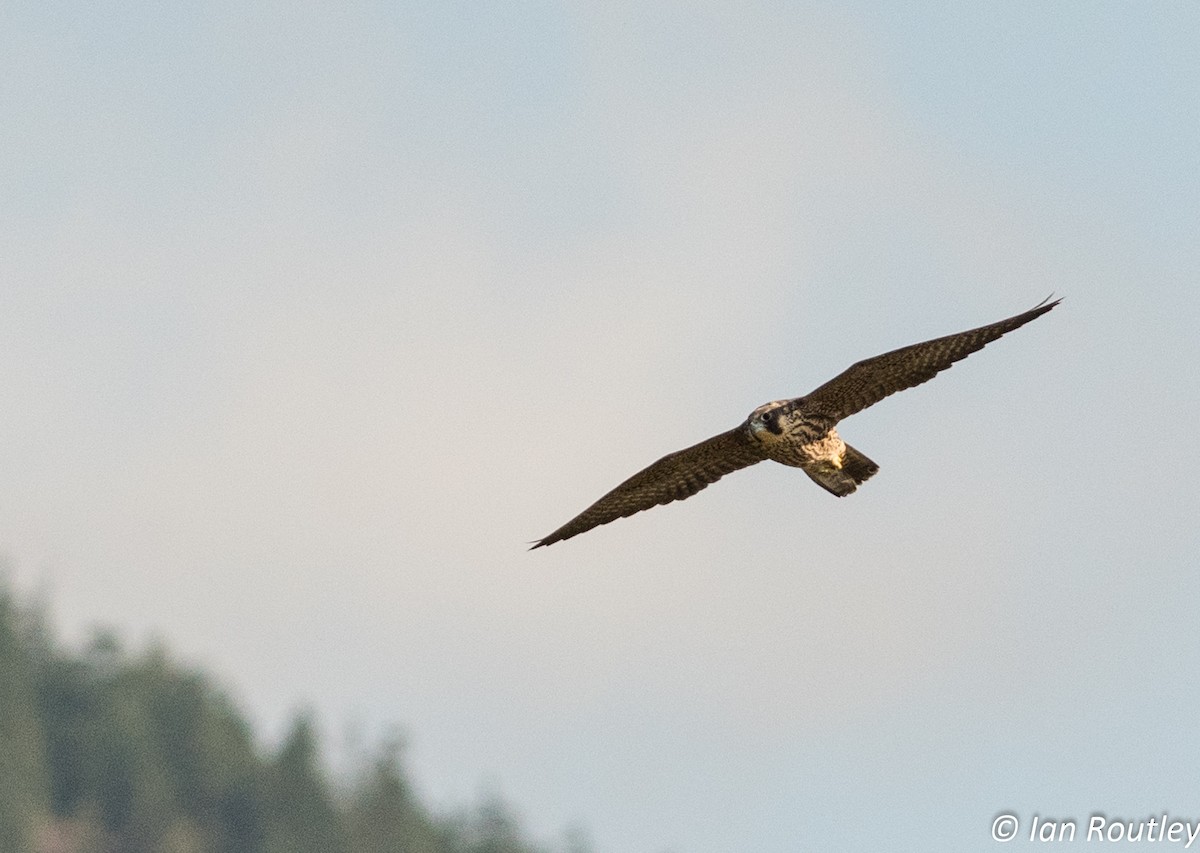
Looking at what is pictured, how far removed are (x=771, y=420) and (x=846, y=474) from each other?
1.08 metres

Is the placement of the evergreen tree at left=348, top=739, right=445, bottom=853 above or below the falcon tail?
above

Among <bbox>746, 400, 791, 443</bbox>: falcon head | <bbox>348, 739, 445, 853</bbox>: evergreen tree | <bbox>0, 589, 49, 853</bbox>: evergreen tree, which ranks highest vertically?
<bbox>0, 589, 49, 853</bbox>: evergreen tree

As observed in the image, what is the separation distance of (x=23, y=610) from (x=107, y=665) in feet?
21.5

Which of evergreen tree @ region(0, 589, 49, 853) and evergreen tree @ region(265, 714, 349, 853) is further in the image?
evergreen tree @ region(265, 714, 349, 853)

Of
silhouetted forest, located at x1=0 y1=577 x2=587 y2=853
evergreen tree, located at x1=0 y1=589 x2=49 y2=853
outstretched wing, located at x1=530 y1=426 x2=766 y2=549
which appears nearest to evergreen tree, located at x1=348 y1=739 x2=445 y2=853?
silhouetted forest, located at x1=0 y1=577 x2=587 y2=853

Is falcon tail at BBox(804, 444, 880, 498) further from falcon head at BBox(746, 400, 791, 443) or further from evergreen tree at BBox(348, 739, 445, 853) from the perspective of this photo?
evergreen tree at BBox(348, 739, 445, 853)

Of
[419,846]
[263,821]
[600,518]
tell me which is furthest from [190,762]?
[600,518]

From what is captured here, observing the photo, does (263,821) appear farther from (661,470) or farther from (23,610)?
(661,470)

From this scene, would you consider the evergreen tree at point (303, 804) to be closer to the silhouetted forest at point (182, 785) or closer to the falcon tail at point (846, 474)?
the silhouetted forest at point (182, 785)

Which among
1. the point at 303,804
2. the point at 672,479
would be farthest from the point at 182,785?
the point at 672,479

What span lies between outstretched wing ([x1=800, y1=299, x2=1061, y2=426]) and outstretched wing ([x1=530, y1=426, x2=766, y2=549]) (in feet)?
3.10

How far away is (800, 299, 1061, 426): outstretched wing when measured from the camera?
2005cm

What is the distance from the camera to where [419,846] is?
13875 centimetres

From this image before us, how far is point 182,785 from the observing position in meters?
142
